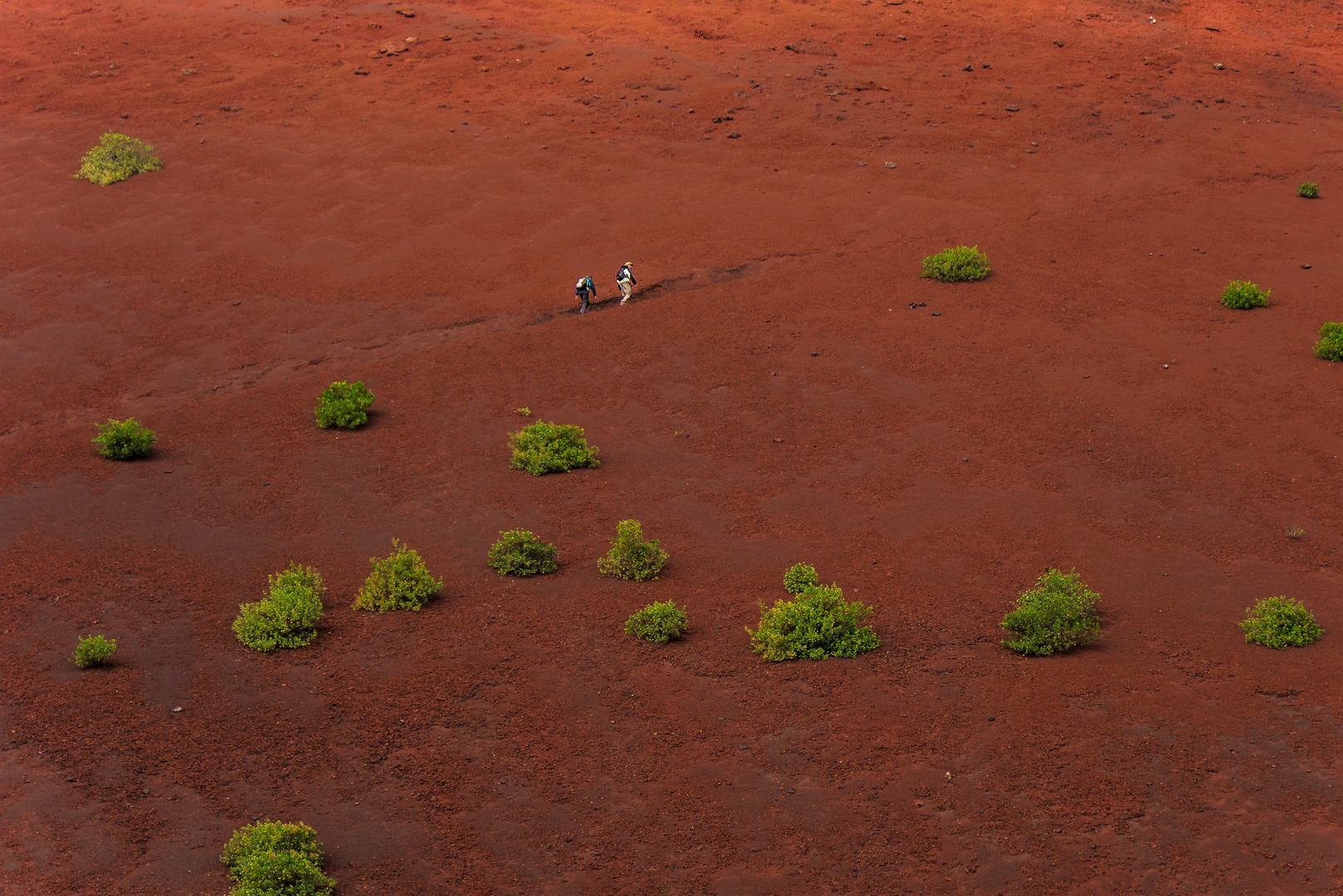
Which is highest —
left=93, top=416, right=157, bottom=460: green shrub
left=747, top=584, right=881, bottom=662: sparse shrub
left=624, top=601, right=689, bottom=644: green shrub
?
left=747, top=584, right=881, bottom=662: sparse shrub

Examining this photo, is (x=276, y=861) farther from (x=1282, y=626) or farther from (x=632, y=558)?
(x=1282, y=626)

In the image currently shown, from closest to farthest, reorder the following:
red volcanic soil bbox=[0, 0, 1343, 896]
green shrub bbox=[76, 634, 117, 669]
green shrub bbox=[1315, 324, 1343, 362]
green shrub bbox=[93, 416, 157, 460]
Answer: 1. red volcanic soil bbox=[0, 0, 1343, 896]
2. green shrub bbox=[76, 634, 117, 669]
3. green shrub bbox=[93, 416, 157, 460]
4. green shrub bbox=[1315, 324, 1343, 362]

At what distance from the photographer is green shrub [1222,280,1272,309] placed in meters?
16.9

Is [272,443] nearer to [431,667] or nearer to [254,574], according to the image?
[254,574]

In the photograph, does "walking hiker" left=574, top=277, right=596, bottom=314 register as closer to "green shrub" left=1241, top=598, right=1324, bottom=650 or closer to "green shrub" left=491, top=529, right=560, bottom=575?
"green shrub" left=491, top=529, right=560, bottom=575

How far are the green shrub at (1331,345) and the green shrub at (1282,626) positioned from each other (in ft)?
23.9

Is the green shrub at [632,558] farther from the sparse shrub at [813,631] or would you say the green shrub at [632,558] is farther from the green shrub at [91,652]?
the green shrub at [91,652]

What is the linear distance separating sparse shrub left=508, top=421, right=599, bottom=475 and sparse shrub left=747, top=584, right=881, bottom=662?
4597 millimetres

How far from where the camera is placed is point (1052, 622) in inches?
368

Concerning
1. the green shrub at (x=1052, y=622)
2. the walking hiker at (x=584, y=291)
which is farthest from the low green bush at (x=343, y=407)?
the green shrub at (x=1052, y=622)

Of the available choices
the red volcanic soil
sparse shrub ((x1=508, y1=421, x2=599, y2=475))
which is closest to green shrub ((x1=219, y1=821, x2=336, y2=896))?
the red volcanic soil

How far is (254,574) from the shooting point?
11227mm

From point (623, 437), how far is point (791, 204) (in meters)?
8.63

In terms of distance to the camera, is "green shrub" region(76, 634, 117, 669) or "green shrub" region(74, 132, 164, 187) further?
"green shrub" region(74, 132, 164, 187)
